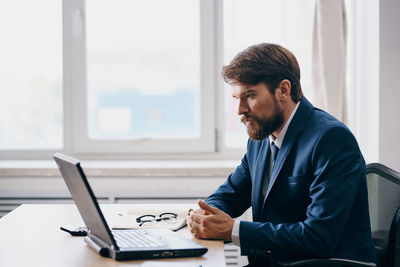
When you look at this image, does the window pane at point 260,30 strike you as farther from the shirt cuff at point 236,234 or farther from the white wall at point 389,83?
the shirt cuff at point 236,234

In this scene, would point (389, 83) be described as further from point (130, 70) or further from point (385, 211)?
point (130, 70)

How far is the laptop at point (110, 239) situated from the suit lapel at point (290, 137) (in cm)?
40

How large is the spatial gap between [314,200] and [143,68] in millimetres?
1866

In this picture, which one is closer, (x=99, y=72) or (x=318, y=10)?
(x=318, y=10)

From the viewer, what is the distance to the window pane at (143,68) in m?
3.07

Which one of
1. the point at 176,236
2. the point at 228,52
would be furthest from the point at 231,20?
the point at 176,236

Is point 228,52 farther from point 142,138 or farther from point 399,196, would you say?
point 399,196

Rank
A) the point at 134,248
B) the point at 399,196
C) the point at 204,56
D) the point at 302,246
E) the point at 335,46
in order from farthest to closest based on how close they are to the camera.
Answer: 1. the point at 204,56
2. the point at 335,46
3. the point at 399,196
4. the point at 302,246
5. the point at 134,248

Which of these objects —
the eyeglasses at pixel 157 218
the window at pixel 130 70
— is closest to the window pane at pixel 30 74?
the window at pixel 130 70

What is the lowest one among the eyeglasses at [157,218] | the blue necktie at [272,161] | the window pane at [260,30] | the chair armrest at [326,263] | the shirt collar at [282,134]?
the chair armrest at [326,263]

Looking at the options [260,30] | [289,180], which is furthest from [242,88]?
[260,30]

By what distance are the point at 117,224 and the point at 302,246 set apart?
25.6 inches

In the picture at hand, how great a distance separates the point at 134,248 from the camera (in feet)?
4.37

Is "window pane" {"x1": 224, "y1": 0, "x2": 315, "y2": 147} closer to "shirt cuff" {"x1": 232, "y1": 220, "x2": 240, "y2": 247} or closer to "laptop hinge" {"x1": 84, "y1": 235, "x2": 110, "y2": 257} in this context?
"shirt cuff" {"x1": 232, "y1": 220, "x2": 240, "y2": 247}
